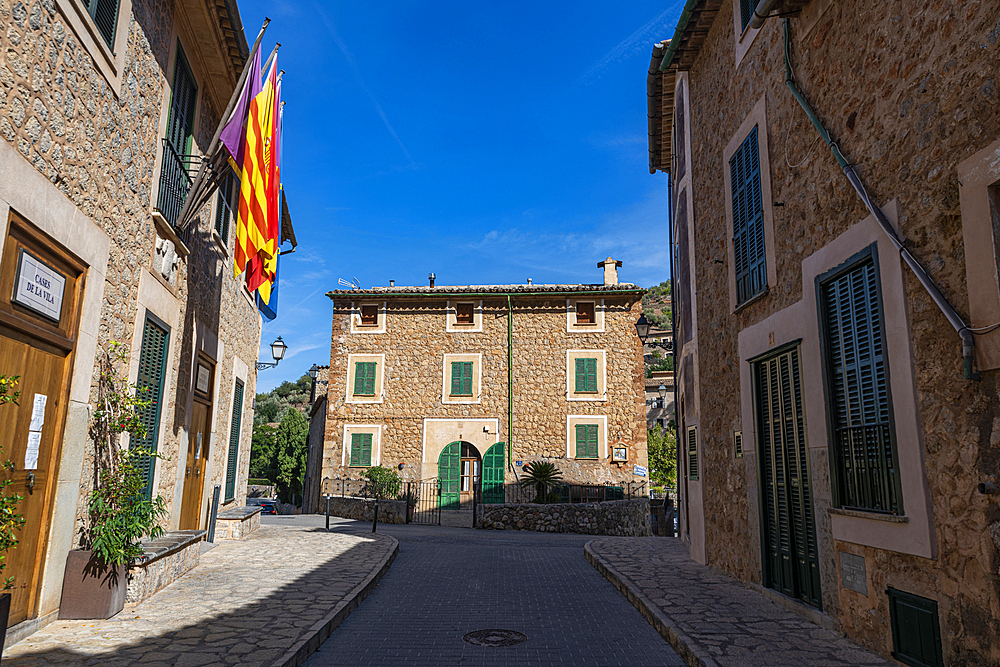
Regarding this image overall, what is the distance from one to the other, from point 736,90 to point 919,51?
4008 mm

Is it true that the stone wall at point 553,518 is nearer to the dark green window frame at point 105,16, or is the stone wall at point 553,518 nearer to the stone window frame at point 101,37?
the stone window frame at point 101,37

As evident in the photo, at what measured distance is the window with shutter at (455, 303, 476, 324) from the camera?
81.8 ft

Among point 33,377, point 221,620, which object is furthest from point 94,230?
point 221,620

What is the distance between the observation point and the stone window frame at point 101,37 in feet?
16.1

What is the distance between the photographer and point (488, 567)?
33.3ft

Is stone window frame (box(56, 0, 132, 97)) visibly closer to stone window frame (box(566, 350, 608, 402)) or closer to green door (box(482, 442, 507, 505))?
green door (box(482, 442, 507, 505))

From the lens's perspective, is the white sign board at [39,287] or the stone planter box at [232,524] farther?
the stone planter box at [232,524]

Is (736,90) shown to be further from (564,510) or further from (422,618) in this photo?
(564,510)

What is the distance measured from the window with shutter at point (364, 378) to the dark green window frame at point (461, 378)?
312 cm

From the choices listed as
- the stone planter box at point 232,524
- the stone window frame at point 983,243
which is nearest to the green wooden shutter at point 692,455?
the stone window frame at point 983,243

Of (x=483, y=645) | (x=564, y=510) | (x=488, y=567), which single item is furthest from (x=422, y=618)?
(x=564, y=510)

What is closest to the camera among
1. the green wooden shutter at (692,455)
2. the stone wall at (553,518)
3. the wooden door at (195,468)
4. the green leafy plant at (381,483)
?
the wooden door at (195,468)

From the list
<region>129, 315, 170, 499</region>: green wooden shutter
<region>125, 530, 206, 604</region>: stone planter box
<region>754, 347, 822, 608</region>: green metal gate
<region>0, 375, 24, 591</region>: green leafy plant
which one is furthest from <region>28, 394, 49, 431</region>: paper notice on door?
<region>754, 347, 822, 608</region>: green metal gate

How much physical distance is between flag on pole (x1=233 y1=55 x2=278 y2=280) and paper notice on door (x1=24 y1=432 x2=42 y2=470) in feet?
11.7
